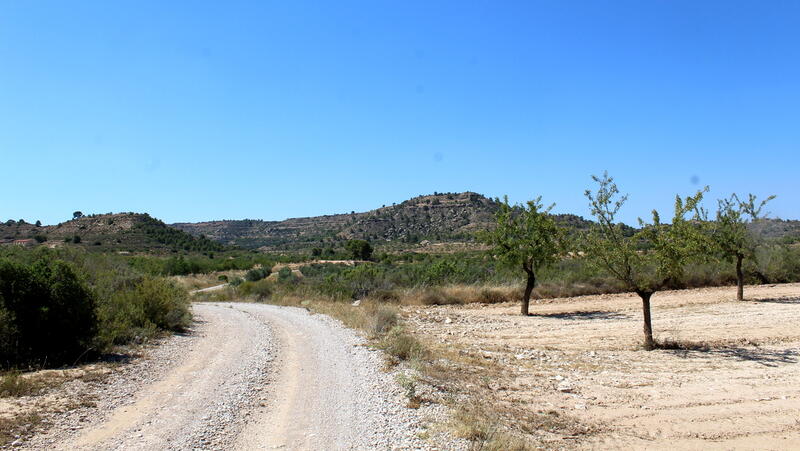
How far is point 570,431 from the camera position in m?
8.41

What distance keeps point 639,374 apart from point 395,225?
10144cm

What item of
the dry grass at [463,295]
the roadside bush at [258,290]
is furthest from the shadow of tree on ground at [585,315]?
the roadside bush at [258,290]

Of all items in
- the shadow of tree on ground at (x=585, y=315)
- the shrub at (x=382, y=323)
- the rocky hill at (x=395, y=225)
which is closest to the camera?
the shrub at (x=382, y=323)

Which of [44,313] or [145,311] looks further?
[145,311]

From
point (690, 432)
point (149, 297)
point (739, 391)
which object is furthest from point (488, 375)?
point (149, 297)

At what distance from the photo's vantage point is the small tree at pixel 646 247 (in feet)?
47.0

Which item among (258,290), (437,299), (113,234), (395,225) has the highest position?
(395,225)

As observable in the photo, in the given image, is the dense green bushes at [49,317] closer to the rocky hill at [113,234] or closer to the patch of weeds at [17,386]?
the patch of weeds at [17,386]

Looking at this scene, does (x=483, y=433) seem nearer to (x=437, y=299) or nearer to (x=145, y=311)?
(x=145, y=311)

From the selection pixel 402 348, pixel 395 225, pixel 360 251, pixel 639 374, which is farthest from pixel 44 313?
pixel 395 225

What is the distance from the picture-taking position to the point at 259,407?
8555 millimetres

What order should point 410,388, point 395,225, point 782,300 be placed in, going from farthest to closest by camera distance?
1. point 395,225
2. point 782,300
3. point 410,388

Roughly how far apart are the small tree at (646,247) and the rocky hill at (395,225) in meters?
77.2

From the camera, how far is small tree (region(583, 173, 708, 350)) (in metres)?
14.3
